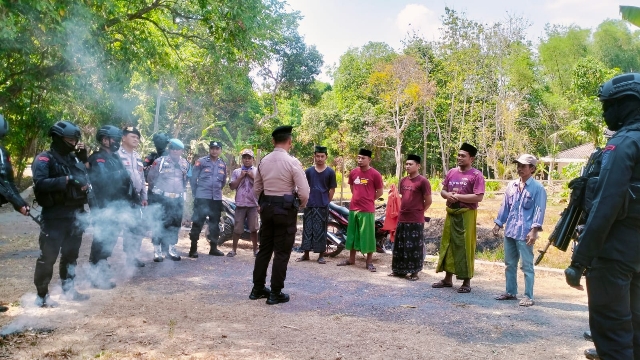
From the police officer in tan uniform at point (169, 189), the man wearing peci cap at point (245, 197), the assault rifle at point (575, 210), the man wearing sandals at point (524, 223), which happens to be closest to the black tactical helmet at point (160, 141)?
the police officer in tan uniform at point (169, 189)

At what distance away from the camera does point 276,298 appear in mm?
5043

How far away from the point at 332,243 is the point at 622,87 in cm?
579

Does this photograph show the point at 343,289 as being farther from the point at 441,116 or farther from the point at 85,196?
the point at 441,116

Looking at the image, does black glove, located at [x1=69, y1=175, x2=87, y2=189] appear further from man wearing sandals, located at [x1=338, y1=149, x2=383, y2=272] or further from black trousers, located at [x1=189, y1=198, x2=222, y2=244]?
man wearing sandals, located at [x1=338, y1=149, x2=383, y2=272]

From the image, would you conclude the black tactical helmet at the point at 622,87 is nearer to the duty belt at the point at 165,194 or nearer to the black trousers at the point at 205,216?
the duty belt at the point at 165,194

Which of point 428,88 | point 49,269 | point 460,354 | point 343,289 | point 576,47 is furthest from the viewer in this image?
point 576,47

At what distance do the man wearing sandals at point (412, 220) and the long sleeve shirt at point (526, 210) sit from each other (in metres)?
1.26

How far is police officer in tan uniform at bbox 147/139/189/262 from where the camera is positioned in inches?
273

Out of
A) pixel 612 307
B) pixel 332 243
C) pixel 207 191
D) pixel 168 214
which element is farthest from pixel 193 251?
pixel 612 307

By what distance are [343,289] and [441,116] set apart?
30.0 m

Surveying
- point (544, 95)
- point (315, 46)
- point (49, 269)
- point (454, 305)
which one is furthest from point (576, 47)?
point (49, 269)

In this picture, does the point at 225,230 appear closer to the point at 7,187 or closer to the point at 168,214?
the point at 168,214

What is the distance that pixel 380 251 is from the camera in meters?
8.84

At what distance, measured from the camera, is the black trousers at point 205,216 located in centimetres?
A: 746
